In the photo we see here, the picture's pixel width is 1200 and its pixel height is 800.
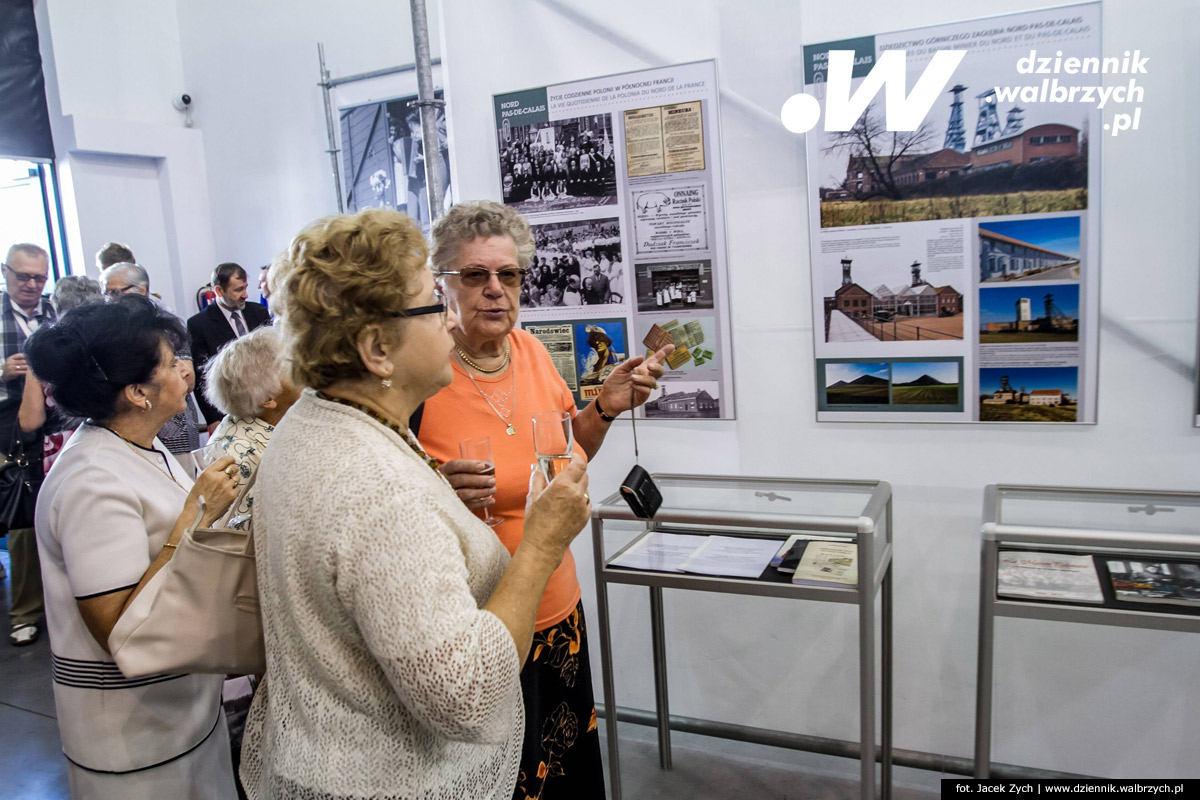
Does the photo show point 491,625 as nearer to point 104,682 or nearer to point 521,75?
point 104,682

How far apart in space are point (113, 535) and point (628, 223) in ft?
5.56

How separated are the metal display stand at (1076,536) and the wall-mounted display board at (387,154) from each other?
511cm

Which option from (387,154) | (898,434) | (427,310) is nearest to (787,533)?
(898,434)

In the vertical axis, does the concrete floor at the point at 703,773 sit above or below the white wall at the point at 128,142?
below

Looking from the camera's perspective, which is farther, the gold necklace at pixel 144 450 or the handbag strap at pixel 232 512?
the gold necklace at pixel 144 450

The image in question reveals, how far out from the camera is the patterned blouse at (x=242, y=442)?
2223 mm

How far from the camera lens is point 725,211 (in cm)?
250

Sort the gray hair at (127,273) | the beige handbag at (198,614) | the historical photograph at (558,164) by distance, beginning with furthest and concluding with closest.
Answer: the gray hair at (127,273) < the historical photograph at (558,164) < the beige handbag at (198,614)

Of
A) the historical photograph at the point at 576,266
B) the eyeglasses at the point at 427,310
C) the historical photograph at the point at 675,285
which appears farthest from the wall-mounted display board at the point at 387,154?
→ the eyeglasses at the point at 427,310

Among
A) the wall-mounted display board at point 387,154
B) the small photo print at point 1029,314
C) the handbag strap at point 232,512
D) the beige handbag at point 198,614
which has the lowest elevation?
the beige handbag at point 198,614

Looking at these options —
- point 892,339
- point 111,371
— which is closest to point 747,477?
point 892,339

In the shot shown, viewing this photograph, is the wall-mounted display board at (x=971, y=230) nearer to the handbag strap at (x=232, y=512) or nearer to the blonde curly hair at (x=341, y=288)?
the blonde curly hair at (x=341, y=288)

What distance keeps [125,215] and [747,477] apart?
7051 mm

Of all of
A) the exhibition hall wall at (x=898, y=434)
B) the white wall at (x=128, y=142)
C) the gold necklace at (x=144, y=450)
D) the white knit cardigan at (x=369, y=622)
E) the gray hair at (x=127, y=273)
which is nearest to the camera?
the white knit cardigan at (x=369, y=622)
